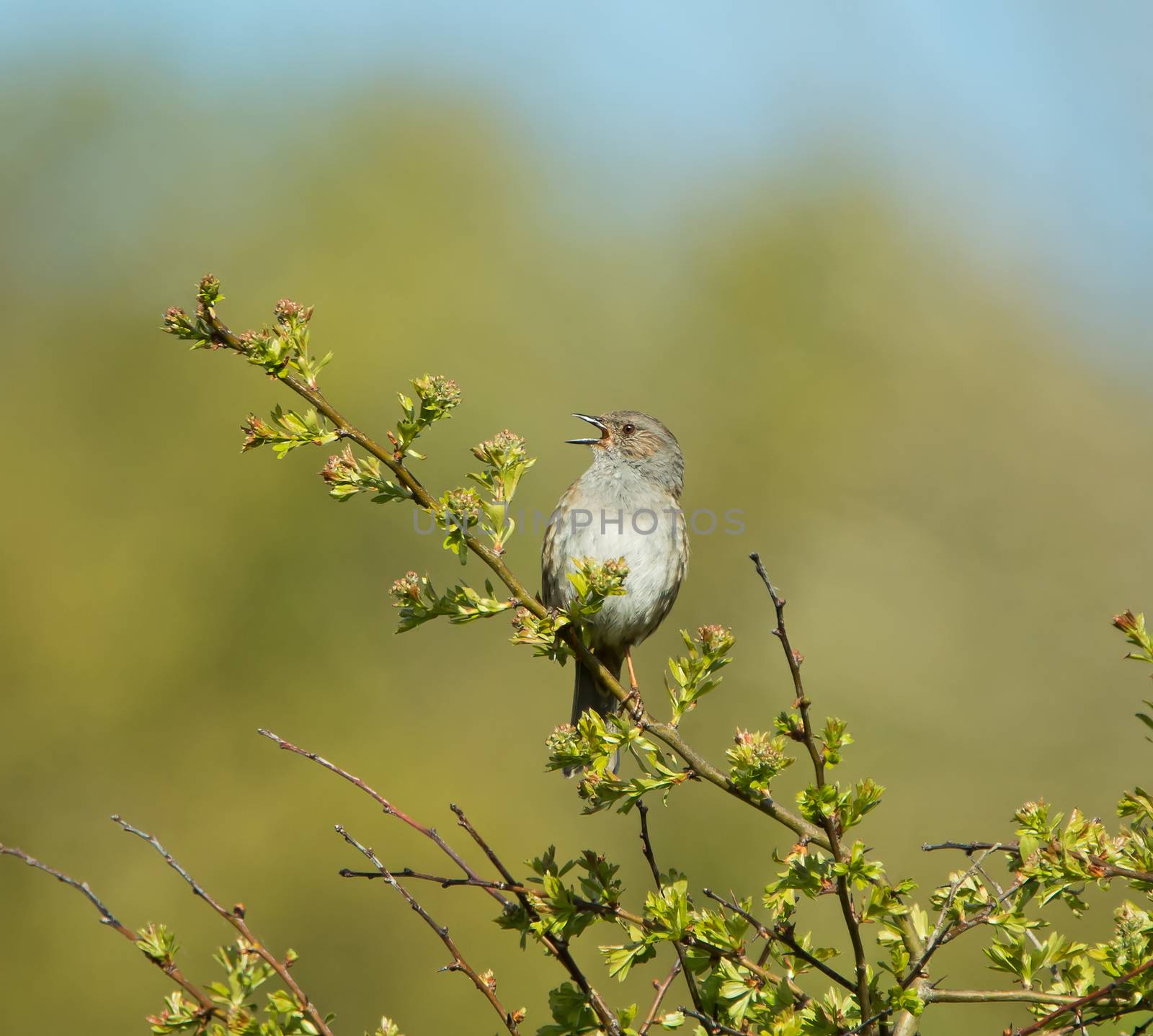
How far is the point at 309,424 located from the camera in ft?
11.7

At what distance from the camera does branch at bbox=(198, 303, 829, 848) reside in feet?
10.8

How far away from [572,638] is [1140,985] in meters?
1.99

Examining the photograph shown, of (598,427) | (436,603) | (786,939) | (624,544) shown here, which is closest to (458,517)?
(436,603)

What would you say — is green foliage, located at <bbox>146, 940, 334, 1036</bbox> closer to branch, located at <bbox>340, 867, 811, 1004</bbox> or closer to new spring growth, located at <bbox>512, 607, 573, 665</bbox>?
branch, located at <bbox>340, 867, 811, 1004</bbox>

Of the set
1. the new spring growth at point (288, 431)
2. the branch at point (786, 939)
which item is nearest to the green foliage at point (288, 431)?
the new spring growth at point (288, 431)

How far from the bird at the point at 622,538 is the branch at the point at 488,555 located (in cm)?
207

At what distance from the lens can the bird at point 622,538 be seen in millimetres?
6238

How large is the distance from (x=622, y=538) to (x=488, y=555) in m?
2.73

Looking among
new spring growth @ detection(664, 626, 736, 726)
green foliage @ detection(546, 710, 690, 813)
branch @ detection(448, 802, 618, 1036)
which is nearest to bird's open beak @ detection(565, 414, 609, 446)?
new spring growth @ detection(664, 626, 736, 726)

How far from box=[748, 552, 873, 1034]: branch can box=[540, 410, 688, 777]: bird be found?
2.77 meters

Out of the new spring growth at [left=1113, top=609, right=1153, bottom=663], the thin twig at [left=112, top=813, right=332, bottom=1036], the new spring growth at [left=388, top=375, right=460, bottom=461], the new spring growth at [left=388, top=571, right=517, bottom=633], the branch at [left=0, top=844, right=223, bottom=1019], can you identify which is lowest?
the branch at [left=0, top=844, right=223, bottom=1019]

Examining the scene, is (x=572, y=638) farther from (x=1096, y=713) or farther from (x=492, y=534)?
(x=1096, y=713)

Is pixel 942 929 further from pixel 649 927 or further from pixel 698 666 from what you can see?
pixel 698 666

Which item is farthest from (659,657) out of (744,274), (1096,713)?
(744,274)
